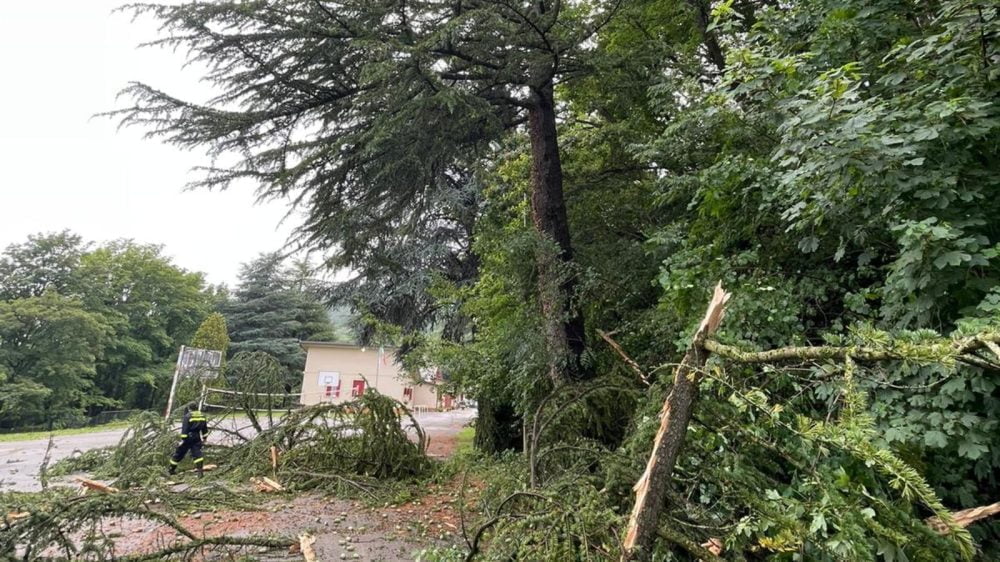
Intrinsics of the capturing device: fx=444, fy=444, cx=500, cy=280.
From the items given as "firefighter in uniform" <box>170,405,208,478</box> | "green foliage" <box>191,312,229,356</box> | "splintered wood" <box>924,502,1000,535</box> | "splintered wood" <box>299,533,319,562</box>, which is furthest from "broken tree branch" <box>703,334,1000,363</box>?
"green foliage" <box>191,312,229,356</box>

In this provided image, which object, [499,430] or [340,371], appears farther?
[340,371]

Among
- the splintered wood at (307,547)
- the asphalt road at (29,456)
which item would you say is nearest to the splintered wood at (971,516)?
the splintered wood at (307,547)

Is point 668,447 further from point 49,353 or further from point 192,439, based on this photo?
point 49,353

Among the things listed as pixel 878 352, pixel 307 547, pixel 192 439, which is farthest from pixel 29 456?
pixel 878 352

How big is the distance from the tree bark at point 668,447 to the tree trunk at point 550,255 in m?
3.53

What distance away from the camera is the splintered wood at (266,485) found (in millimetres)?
5922

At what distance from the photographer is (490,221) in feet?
23.9

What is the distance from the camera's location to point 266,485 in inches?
239

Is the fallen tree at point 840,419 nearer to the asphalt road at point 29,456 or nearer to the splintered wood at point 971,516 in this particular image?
the splintered wood at point 971,516

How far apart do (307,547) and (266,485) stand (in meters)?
2.79

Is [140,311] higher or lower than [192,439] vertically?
higher

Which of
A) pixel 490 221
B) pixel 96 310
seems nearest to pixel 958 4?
pixel 490 221

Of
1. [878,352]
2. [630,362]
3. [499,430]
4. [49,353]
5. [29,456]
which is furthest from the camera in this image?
[49,353]

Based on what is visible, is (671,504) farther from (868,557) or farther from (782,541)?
(868,557)
